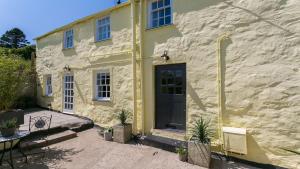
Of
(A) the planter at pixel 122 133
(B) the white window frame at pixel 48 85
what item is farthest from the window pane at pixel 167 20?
(B) the white window frame at pixel 48 85

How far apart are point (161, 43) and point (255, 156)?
4584 mm

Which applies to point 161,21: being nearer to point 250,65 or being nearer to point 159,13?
point 159,13

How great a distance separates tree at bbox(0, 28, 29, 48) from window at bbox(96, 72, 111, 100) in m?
37.5

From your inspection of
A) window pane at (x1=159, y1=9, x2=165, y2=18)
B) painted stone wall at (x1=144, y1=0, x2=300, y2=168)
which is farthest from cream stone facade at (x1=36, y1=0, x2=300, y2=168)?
window pane at (x1=159, y1=9, x2=165, y2=18)

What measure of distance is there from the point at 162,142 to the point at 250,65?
3665 mm

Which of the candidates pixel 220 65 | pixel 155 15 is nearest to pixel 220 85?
pixel 220 65

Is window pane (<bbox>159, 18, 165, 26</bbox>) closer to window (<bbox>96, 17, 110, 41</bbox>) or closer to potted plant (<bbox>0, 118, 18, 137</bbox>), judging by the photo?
window (<bbox>96, 17, 110, 41</bbox>)

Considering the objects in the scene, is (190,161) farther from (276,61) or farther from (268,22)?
(268,22)

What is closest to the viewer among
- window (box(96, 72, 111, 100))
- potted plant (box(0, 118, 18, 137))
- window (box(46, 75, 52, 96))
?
potted plant (box(0, 118, 18, 137))

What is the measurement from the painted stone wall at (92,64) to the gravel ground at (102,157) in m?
1.89

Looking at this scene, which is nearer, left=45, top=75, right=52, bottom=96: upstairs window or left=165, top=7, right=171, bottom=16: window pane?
left=165, top=7, right=171, bottom=16: window pane

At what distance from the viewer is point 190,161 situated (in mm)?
5742

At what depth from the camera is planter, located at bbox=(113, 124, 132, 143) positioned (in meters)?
7.55

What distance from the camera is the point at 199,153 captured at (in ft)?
18.3
